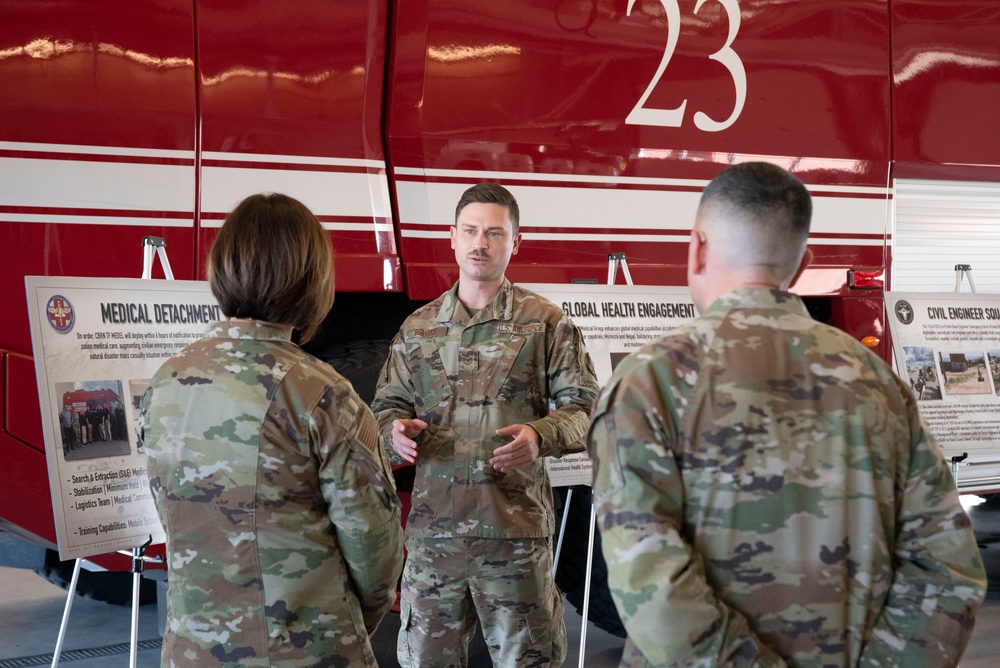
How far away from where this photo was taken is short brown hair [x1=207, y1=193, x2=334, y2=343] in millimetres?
1759

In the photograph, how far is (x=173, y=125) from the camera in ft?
9.94

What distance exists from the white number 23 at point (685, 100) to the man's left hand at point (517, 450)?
1579 millimetres

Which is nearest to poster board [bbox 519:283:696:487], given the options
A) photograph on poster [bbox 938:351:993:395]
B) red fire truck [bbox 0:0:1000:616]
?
red fire truck [bbox 0:0:1000:616]

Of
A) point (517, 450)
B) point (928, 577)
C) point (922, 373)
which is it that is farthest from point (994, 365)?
point (928, 577)

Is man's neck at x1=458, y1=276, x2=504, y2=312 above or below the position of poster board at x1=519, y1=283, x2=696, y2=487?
above

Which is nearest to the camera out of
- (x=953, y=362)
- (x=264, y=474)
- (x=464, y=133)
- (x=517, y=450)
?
(x=264, y=474)

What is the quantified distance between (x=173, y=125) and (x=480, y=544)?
1511 mm

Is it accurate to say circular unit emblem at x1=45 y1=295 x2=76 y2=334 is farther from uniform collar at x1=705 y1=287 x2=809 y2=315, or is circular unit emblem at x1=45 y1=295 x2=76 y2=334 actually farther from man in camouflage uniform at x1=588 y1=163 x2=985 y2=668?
uniform collar at x1=705 y1=287 x2=809 y2=315

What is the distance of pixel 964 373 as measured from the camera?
4.20m

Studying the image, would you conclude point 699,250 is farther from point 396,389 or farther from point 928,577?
point 396,389

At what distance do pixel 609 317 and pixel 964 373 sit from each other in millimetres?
1665

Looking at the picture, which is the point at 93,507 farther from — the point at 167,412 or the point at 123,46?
the point at 123,46

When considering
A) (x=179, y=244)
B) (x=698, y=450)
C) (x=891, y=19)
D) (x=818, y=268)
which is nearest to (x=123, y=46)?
(x=179, y=244)

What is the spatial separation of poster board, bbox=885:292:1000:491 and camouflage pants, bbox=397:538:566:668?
78.2 inches
